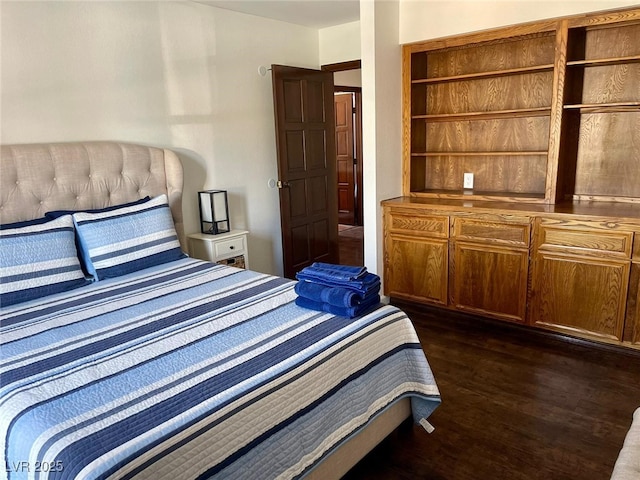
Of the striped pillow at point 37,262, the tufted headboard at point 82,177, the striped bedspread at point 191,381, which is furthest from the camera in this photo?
the tufted headboard at point 82,177

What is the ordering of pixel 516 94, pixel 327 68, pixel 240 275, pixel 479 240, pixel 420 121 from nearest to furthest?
pixel 240 275 < pixel 479 240 < pixel 516 94 < pixel 420 121 < pixel 327 68

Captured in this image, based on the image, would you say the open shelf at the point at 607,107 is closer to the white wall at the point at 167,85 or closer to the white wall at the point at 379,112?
the white wall at the point at 379,112

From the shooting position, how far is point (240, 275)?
8.57ft

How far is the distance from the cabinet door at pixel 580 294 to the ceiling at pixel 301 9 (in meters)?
2.40

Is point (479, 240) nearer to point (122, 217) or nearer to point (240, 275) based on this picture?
point (240, 275)

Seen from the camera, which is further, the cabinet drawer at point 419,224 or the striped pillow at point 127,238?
the cabinet drawer at point 419,224

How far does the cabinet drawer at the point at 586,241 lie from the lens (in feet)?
9.00

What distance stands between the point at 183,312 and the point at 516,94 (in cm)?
287

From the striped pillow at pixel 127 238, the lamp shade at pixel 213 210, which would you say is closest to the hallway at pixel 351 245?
the lamp shade at pixel 213 210

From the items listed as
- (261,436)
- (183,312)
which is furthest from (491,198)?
(261,436)

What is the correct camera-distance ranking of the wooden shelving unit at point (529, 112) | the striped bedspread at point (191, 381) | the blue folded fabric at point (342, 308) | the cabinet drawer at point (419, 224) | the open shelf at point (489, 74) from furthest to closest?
the cabinet drawer at point (419, 224), the open shelf at point (489, 74), the wooden shelving unit at point (529, 112), the blue folded fabric at point (342, 308), the striped bedspread at point (191, 381)

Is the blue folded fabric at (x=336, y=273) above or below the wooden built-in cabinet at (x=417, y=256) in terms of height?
above

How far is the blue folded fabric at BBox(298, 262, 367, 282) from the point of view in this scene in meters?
2.05

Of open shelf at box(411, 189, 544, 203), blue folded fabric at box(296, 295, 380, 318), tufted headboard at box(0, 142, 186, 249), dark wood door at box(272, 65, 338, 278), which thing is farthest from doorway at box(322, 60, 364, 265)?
blue folded fabric at box(296, 295, 380, 318)
